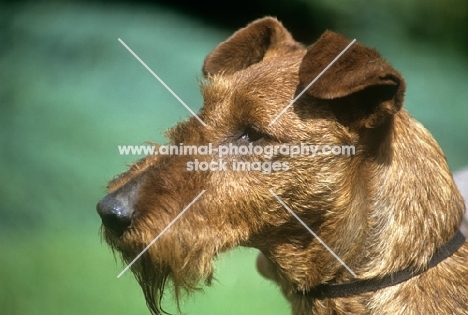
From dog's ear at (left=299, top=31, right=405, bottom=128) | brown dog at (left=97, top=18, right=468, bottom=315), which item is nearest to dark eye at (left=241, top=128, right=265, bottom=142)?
brown dog at (left=97, top=18, right=468, bottom=315)

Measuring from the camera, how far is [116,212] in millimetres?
2727

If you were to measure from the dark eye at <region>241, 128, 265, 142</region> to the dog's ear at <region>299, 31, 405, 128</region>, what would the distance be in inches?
11.4

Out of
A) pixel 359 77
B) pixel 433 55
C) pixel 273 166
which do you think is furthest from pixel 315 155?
pixel 433 55

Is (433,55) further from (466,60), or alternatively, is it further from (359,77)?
(359,77)

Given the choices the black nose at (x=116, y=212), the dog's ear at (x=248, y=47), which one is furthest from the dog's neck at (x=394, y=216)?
the dog's ear at (x=248, y=47)

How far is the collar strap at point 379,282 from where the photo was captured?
285cm

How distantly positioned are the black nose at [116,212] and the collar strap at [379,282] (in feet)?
3.04

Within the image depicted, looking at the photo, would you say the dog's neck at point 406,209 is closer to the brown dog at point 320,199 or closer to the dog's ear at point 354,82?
the brown dog at point 320,199

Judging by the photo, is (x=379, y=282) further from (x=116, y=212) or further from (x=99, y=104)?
(x=99, y=104)

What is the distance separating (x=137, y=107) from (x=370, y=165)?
367 centimetres

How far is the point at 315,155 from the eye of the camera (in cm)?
288

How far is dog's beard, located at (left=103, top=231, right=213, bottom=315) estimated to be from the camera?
2.88 m

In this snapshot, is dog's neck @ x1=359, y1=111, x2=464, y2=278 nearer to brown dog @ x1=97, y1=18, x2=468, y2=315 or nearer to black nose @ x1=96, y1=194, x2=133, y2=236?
brown dog @ x1=97, y1=18, x2=468, y2=315

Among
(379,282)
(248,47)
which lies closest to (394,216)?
(379,282)
